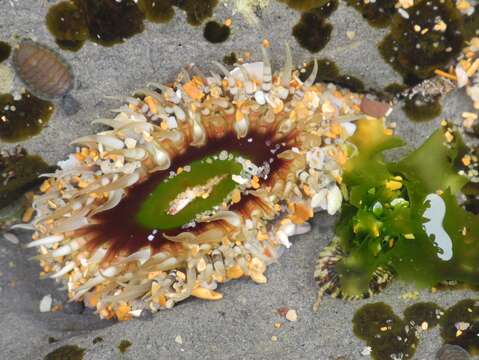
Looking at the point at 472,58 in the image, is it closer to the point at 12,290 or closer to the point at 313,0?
the point at 313,0

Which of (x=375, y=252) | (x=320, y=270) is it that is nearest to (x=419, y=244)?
(x=375, y=252)

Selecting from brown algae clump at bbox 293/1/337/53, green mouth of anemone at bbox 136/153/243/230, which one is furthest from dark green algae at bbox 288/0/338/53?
green mouth of anemone at bbox 136/153/243/230

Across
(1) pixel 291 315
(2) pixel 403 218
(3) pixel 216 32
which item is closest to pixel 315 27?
(3) pixel 216 32

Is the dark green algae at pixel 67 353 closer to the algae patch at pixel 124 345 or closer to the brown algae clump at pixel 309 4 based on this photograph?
the algae patch at pixel 124 345

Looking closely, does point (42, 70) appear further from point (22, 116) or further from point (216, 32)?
point (216, 32)

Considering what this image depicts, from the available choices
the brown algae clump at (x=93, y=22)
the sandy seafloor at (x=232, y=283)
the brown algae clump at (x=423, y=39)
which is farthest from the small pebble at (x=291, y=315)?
the brown algae clump at (x=93, y=22)

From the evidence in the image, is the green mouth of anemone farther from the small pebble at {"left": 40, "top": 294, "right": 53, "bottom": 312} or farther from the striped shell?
the small pebble at {"left": 40, "top": 294, "right": 53, "bottom": 312}

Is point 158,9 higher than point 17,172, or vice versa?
point 158,9
